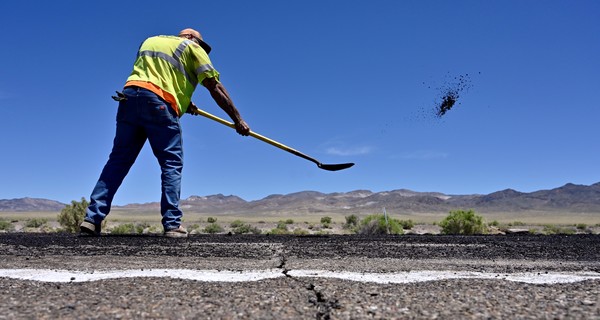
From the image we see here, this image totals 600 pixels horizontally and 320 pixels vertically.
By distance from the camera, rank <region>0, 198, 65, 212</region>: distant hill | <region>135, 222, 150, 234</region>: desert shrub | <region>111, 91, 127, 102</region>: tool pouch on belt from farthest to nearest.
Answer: <region>0, 198, 65, 212</region>: distant hill < <region>135, 222, 150, 234</region>: desert shrub < <region>111, 91, 127, 102</region>: tool pouch on belt

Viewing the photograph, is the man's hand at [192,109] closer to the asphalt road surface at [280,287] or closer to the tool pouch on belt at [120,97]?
the tool pouch on belt at [120,97]

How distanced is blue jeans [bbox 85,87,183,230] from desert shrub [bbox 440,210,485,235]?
17.6 metres

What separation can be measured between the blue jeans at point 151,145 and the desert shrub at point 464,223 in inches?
694

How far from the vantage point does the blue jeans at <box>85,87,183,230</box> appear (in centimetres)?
522

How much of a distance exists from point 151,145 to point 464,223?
63.0 ft

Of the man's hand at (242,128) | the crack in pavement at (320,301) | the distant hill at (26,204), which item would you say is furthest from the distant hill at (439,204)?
the crack in pavement at (320,301)

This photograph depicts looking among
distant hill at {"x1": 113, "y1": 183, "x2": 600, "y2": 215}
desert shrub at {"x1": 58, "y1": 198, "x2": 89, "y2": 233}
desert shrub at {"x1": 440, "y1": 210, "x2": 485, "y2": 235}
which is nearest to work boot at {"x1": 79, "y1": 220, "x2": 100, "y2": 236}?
desert shrub at {"x1": 58, "y1": 198, "x2": 89, "y2": 233}

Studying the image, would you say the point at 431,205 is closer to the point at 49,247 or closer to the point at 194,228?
the point at 194,228

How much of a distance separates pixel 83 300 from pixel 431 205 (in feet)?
371

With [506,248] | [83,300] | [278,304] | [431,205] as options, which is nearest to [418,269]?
[278,304]

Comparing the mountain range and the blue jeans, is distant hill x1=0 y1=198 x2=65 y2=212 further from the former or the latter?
the blue jeans

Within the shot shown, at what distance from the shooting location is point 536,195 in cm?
13275

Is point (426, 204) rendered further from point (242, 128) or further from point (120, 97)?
point (120, 97)

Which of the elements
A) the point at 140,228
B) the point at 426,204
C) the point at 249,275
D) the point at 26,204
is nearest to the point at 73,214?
the point at 140,228
